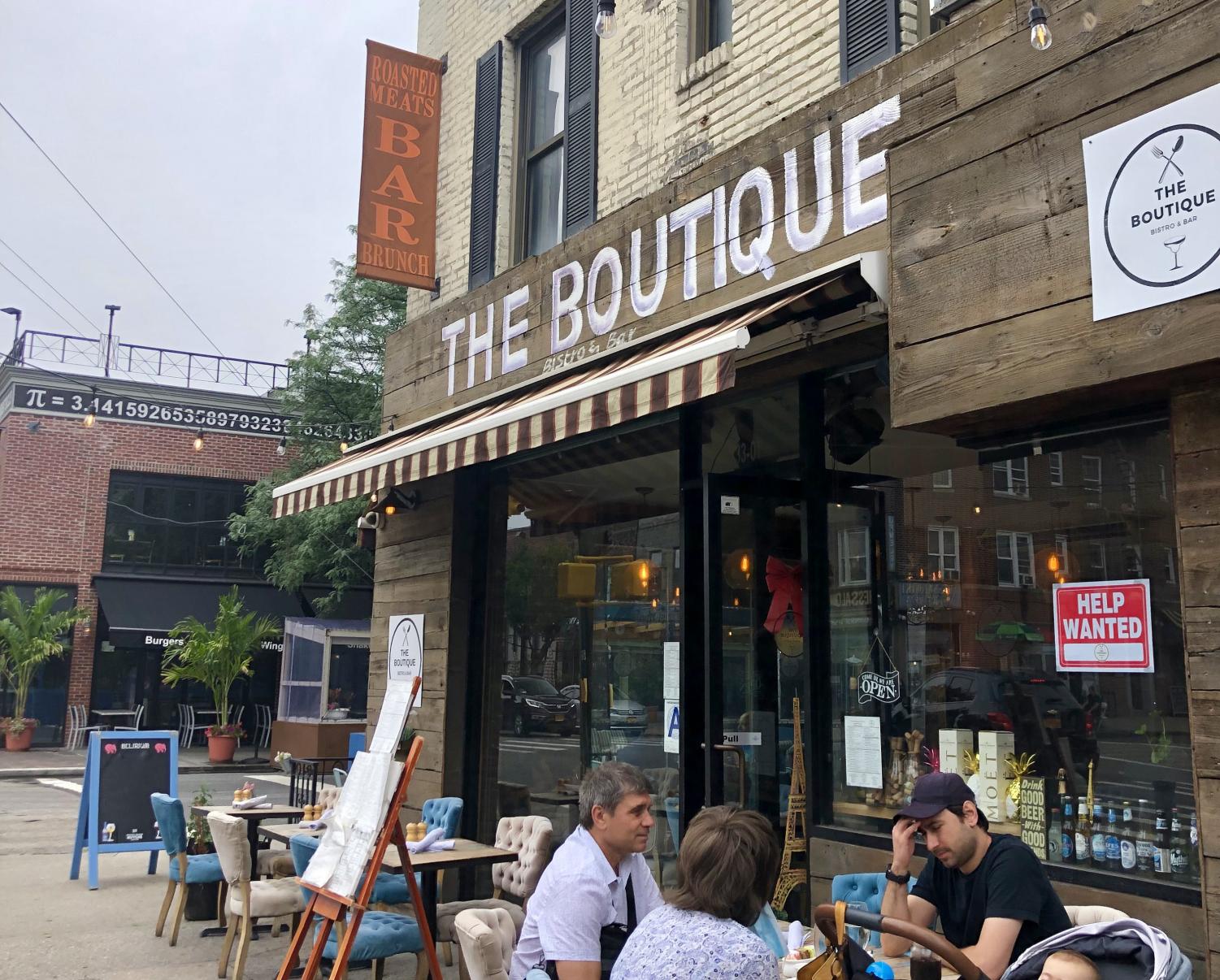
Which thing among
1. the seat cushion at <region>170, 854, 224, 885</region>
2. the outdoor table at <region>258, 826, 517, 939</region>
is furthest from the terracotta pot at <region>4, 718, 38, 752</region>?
the outdoor table at <region>258, 826, 517, 939</region>

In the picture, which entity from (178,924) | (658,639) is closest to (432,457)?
(658,639)

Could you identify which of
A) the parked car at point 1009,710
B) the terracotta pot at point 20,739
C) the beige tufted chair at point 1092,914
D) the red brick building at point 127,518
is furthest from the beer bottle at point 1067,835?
the terracotta pot at point 20,739

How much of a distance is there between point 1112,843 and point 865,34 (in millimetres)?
4108

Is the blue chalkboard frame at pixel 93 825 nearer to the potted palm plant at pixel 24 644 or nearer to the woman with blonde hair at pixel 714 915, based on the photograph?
the woman with blonde hair at pixel 714 915

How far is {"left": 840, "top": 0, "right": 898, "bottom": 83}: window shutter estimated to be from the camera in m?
5.53

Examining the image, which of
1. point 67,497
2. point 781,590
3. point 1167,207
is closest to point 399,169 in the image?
point 781,590

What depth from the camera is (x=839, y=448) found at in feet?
19.7

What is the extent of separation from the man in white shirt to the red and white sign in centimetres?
200

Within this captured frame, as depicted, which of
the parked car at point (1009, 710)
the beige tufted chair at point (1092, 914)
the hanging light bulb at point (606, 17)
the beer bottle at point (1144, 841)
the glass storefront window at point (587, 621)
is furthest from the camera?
the glass storefront window at point (587, 621)

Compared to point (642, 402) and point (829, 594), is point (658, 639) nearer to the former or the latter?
point (829, 594)

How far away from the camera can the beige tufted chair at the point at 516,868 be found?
6426 mm

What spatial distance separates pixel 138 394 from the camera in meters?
24.0

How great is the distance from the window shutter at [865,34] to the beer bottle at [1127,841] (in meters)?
3.76

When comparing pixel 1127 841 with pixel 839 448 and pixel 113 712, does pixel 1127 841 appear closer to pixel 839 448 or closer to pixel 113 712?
pixel 839 448
